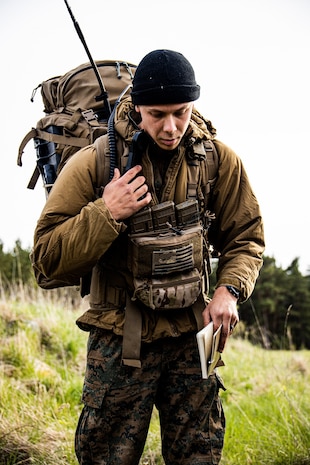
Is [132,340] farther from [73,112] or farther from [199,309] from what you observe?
[73,112]

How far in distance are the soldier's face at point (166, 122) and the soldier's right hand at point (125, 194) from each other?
17 cm

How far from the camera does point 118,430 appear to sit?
111 inches

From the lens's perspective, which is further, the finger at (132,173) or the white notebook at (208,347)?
the finger at (132,173)

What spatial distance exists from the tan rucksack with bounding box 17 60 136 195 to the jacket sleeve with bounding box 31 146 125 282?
0.28 m

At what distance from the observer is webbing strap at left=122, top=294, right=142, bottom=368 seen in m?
2.67

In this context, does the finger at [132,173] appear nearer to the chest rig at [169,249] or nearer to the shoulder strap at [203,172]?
the chest rig at [169,249]

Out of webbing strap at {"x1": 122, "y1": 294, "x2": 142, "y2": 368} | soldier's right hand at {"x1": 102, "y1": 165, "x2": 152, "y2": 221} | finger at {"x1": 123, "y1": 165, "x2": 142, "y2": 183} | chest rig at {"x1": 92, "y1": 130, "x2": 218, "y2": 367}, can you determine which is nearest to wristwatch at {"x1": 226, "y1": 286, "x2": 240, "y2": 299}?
chest rig at {"x1": 92, "y1": 130, "x2": 218, "y2": 367}

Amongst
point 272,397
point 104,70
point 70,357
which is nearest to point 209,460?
point 104,70

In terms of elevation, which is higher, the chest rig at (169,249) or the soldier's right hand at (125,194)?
the soldier's right hand at (125,194)

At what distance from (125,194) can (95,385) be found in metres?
0.95

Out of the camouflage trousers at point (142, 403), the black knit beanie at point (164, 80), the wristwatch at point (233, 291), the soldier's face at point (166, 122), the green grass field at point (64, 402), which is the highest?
the black knit beanie at point (164, 80)

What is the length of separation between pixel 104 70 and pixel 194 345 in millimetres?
1536

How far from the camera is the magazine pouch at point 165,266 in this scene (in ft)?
8.57

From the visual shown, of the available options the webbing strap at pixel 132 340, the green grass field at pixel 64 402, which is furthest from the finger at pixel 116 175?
the green grass field at pixel 64 402
